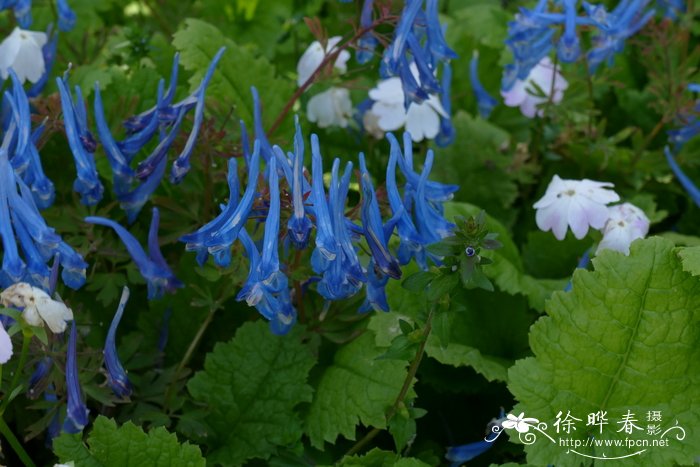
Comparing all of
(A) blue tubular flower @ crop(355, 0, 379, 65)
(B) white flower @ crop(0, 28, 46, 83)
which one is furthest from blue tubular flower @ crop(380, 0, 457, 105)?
(B) white flower @ crop(0, 28, 46, 83)

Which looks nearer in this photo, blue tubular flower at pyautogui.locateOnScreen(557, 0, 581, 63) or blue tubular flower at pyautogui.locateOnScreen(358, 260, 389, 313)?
blue tubular flower at pyautogui.locateOnScreen(358, 260, 389, 313)

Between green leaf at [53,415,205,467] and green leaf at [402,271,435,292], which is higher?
green leaf at [402,271,435,292]

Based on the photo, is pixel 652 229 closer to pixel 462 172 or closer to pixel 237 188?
pixel 462 172

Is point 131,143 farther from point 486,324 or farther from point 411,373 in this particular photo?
point 486,324

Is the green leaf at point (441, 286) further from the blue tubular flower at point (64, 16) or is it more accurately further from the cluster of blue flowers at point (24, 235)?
the blue tubular flower at point (64, 16)

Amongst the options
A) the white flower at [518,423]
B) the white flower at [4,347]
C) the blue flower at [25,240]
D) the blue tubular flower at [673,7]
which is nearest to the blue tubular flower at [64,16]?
the blue flower at [25,240]

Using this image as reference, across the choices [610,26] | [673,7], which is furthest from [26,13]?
[673,7]

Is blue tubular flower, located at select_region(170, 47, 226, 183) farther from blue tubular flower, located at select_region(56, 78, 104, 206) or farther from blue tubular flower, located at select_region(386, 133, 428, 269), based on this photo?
blue tubular flower, located at select_region(386, 133, 428, 269)
